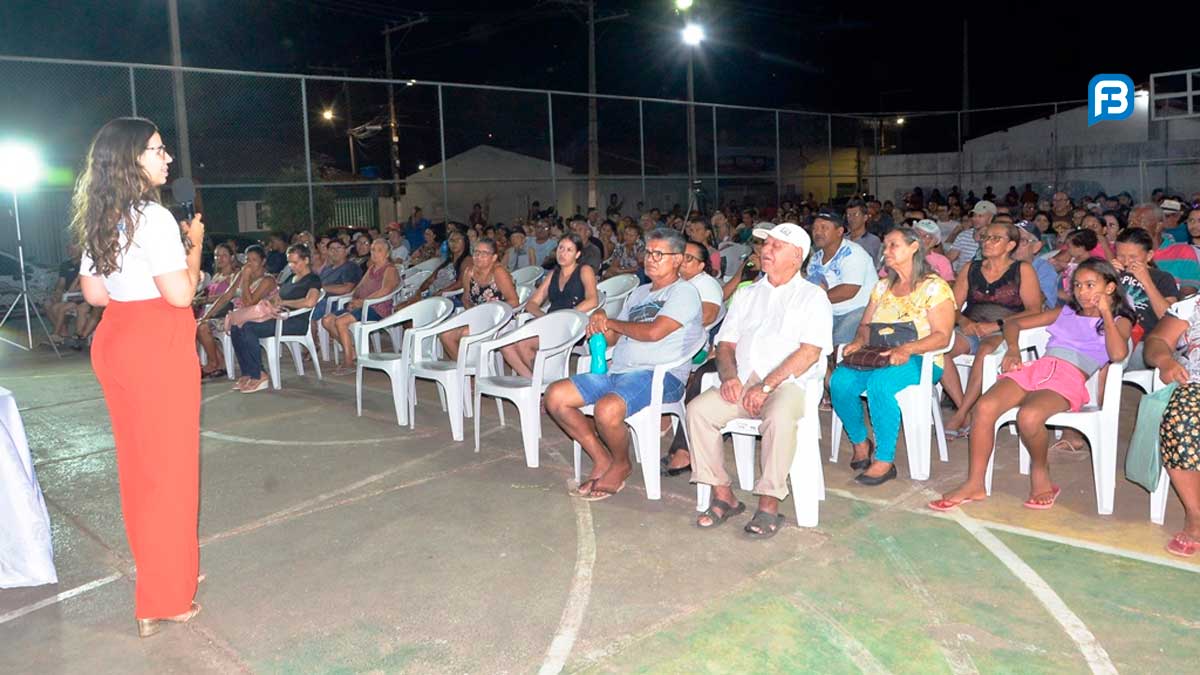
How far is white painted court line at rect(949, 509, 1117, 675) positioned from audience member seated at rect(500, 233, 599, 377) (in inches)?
114

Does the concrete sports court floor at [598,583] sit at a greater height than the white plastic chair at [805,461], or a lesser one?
lesser

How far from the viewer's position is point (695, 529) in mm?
4230

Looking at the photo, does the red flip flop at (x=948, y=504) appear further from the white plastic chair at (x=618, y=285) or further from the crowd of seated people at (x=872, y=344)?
the white plastic chair at (x=618, y=285)

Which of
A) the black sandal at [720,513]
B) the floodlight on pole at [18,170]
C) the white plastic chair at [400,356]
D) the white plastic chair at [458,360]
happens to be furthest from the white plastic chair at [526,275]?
the black sandal at [720,513]

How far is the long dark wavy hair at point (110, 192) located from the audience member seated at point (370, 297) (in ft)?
17.7

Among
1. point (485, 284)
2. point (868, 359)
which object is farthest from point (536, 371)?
point (485, 284)

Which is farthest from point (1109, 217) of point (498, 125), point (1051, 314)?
point (498, 125)

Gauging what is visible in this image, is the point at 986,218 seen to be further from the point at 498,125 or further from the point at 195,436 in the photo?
the point at 498,125

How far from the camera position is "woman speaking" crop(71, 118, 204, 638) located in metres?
3.10

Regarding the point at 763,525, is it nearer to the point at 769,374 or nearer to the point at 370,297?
the point at 769,374

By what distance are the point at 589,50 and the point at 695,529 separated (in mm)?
18944

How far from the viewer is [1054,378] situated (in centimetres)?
443

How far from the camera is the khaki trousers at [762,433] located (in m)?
4.10

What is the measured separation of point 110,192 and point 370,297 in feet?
17.9
